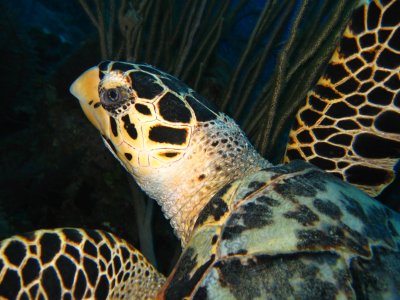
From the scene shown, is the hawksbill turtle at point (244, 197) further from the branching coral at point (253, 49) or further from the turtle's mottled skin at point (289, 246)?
the branching coral at point (253, 49)

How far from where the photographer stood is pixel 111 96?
1571 millimetres

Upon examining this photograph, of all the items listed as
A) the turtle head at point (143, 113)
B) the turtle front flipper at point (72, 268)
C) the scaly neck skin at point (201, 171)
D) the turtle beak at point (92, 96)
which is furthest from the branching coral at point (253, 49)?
the turtle front flipper at point (72, 268)

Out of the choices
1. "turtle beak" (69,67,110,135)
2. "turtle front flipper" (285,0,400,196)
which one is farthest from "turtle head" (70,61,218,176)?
"turtle front flipper" (285,0,400,196)

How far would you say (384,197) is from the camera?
2168mm

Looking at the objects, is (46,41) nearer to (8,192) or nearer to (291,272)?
(8,192)

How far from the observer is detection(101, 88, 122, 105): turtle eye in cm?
156

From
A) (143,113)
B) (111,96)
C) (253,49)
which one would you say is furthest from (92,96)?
(253,49)

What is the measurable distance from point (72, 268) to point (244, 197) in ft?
Answer: 2.59

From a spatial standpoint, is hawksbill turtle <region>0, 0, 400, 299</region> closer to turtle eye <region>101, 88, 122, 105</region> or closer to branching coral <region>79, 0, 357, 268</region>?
turtle eye <region>101, 88, 122, 105</region>

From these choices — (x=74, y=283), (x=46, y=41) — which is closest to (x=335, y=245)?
(x=74, y=283)

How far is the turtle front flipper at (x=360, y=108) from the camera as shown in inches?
68.1

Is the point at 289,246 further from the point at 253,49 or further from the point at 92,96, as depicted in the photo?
the point at 253,49

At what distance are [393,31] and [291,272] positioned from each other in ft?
4.71

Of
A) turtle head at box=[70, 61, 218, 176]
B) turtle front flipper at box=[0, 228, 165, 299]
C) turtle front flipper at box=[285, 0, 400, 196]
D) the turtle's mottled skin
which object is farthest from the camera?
turtle front flipper at box=[285, 0, 400, 196]
